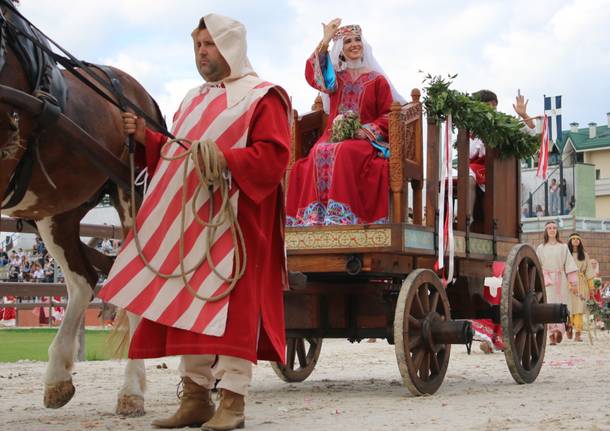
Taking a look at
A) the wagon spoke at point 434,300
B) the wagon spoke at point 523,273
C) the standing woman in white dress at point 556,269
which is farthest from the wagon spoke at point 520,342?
the standing woman in white dress at point 556,269

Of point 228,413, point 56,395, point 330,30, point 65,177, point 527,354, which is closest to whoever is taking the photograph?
point 228,413

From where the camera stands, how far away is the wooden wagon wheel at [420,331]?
6582mm

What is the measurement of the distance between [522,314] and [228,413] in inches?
144

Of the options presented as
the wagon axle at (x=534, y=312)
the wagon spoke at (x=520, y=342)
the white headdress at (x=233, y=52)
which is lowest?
the wagon spoke at (x=520, y=342)

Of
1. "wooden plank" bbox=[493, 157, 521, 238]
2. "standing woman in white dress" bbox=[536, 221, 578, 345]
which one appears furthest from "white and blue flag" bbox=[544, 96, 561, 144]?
"wooden plank" bbox=[493, 157, 521, 238]

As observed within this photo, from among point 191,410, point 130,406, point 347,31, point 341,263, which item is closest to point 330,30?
point 347,31

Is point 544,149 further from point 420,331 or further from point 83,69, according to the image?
point 83,69

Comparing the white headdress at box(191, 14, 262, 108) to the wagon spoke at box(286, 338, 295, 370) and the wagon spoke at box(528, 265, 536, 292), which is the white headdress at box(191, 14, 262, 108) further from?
the wagon spoke at box(528, 265, 536, 292)

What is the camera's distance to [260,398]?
6.91 metres

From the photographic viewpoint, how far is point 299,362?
336 inches

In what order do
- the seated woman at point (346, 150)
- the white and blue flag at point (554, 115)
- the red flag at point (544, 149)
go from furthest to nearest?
the white and blue flag at point (554, 115), the red flag at point (544, 149), the seated woman at point (346, 150)

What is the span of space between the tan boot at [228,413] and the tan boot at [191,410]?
0.23 m

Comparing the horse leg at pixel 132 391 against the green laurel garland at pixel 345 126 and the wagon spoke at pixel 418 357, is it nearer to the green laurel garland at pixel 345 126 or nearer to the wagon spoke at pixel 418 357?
the wagon spoke at pixel 418 357

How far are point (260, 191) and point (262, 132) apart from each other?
11.2 inches
